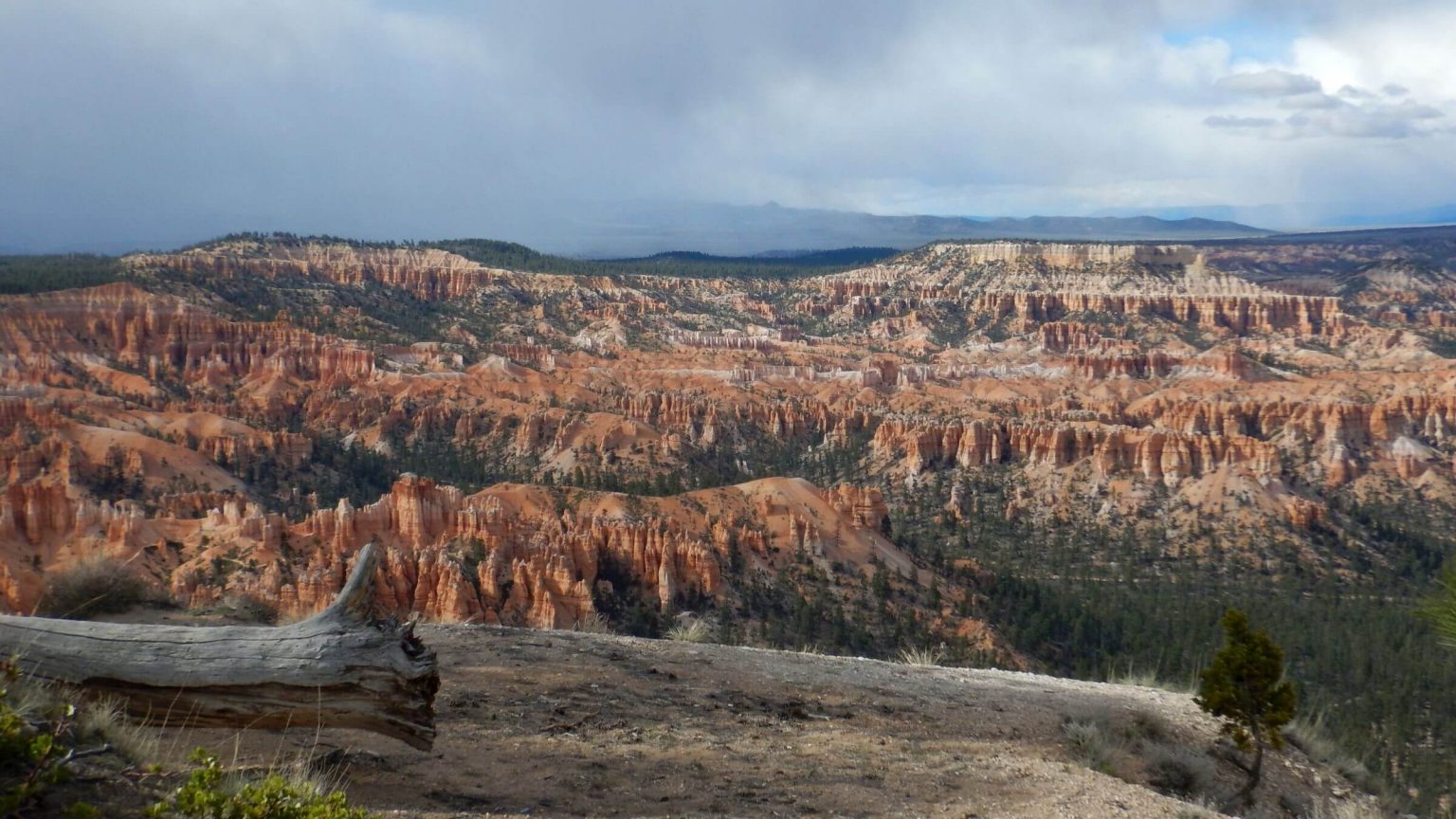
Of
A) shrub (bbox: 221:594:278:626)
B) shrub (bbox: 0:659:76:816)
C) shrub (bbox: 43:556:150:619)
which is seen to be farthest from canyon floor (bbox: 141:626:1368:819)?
shrub (bbox: 43:556:150:619)

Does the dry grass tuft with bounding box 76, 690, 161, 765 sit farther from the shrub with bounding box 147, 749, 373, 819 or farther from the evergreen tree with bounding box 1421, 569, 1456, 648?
the evergreen tree with bounding box 1421, 569, 1456, 648

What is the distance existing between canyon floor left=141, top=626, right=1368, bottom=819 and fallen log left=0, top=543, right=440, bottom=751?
0.29 metres

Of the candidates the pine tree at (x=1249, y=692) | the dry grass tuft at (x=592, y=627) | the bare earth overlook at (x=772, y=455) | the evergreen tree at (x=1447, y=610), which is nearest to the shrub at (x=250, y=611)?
the bare earth overlook at (x=772, y=455)

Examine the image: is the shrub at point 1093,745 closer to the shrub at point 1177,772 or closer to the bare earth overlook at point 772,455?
the shrub at point 1177,772

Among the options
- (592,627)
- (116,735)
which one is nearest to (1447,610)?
(116,735)

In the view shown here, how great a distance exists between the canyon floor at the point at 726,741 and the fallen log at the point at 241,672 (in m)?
0.29

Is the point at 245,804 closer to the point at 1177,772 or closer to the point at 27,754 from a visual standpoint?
the point at 27,754

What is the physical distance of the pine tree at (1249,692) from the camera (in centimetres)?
Result: 1202

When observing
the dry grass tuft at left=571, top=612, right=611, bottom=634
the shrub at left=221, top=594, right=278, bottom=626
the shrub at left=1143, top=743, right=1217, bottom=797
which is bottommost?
the dry grass tuft at left=571, top=612, right=611, bottom=634

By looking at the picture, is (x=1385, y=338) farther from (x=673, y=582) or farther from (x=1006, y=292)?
(x=673, y=582)

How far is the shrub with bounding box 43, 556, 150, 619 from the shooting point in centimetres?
1160

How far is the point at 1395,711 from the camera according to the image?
31609 mm

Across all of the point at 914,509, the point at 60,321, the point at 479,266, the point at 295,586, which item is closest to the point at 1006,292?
the point at 479,266

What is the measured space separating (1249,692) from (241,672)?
1100 cm
